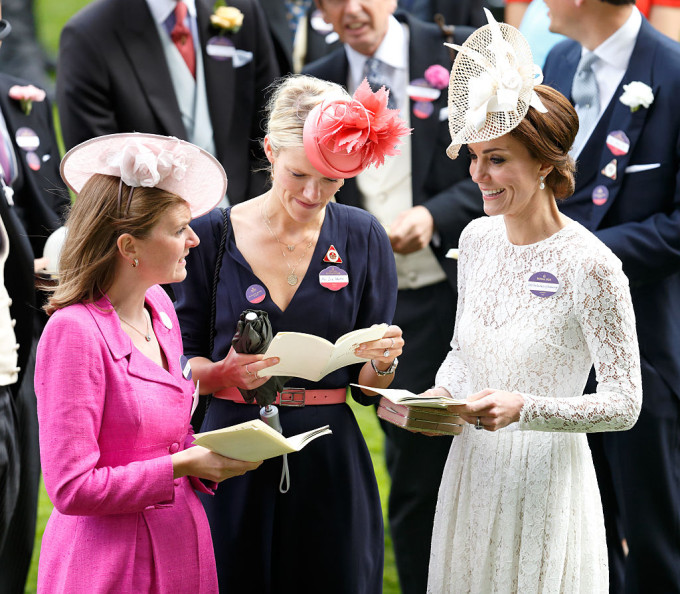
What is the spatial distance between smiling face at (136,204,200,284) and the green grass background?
9.86ft

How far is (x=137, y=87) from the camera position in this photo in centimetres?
462

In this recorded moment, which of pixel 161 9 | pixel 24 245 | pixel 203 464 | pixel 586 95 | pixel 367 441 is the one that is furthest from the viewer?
pixel 367 441

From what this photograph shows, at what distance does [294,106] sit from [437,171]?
6.08ft

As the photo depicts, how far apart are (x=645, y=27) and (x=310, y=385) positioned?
96.1 inches

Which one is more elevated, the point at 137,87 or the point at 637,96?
the point at 637,96

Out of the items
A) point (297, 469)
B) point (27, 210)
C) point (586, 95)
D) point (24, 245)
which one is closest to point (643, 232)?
point (586, 95)

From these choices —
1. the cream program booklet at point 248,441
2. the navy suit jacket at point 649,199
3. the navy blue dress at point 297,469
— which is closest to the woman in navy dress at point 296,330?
the navy blue dress at point 297,469

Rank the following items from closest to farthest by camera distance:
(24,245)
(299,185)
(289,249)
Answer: (299,185)
(289,249)
(24,245)

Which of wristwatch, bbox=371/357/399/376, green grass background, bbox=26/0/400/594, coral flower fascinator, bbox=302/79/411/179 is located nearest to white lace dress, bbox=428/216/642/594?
wristwatch, bbox=371/357/399/376

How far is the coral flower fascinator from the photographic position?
2.92 metres

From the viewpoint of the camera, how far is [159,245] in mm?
2592

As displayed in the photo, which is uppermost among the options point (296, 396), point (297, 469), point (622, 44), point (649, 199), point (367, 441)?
point (622, 44)

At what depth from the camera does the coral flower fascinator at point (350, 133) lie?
9.58 ft

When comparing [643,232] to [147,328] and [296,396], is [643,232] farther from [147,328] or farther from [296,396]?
[147,328]
